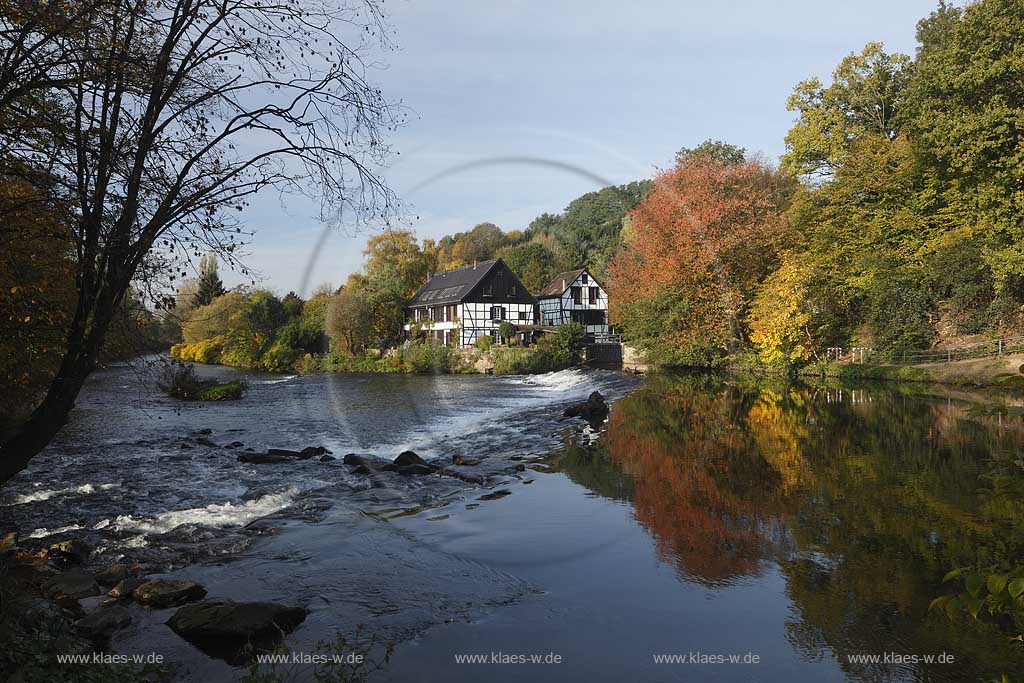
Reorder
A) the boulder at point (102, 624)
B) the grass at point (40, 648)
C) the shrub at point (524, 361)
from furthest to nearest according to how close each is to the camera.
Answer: the shrub at point (524, 361) → the boulder at point (102, 624) → the grass at point (40, 648)

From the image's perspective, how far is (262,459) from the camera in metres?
17.0

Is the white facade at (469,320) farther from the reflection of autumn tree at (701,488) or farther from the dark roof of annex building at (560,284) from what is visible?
the reflection of autumn tree at (701,488)

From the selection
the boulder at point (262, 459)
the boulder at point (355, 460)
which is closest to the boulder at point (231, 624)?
the boulder at point (355, 460)

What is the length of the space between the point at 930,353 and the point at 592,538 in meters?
31.4

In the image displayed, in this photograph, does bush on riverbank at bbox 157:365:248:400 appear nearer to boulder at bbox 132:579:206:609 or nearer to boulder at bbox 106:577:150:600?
boulder at bbox 106:577:150:600

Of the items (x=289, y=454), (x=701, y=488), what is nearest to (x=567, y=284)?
(x=289, y=454)

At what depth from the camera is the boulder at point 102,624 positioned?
6.51 metres

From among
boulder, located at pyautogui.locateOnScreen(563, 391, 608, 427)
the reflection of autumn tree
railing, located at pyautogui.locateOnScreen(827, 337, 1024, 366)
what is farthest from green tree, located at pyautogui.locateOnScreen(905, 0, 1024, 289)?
boulder, located at pyautogui.locateOnScreen(563, 391, 608, 427)

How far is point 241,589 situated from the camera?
810 cm

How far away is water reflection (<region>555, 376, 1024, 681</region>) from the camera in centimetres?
674

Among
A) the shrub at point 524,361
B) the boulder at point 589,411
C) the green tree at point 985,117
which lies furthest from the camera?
the shrub at point 524,361

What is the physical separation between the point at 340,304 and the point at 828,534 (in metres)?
50.2

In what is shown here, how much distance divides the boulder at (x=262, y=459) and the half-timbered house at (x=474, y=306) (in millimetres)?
39353

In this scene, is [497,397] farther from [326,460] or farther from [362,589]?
[362,589]
